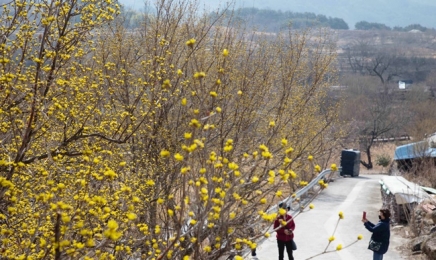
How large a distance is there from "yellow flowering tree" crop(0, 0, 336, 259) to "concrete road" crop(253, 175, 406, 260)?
1.54 meters

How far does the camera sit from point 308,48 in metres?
21.2

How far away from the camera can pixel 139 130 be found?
40.3 feet

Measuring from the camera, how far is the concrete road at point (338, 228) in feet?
48.5

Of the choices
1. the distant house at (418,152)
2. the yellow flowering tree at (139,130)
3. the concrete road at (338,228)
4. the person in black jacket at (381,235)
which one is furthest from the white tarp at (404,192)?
the distant house at (418,152)

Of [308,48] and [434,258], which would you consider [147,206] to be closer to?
[434,258]

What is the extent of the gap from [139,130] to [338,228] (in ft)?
27.4

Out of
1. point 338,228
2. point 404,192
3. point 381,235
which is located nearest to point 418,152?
point 404,192

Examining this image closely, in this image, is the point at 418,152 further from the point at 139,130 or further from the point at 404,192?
the point at 139,130

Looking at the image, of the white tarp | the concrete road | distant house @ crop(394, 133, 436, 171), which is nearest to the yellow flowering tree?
→ the concrete road

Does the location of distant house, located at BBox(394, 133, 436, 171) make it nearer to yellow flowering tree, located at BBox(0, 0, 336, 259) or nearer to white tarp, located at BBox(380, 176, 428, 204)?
yellow flowering tree, located at BBox(0, 0, 336, 259)

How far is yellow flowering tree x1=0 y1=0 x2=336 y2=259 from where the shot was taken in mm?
5375

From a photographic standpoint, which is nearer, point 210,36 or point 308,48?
point 210,36

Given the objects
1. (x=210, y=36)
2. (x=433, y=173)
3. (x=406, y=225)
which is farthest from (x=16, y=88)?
(x=433, y=173)

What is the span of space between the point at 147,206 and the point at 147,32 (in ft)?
20.6
